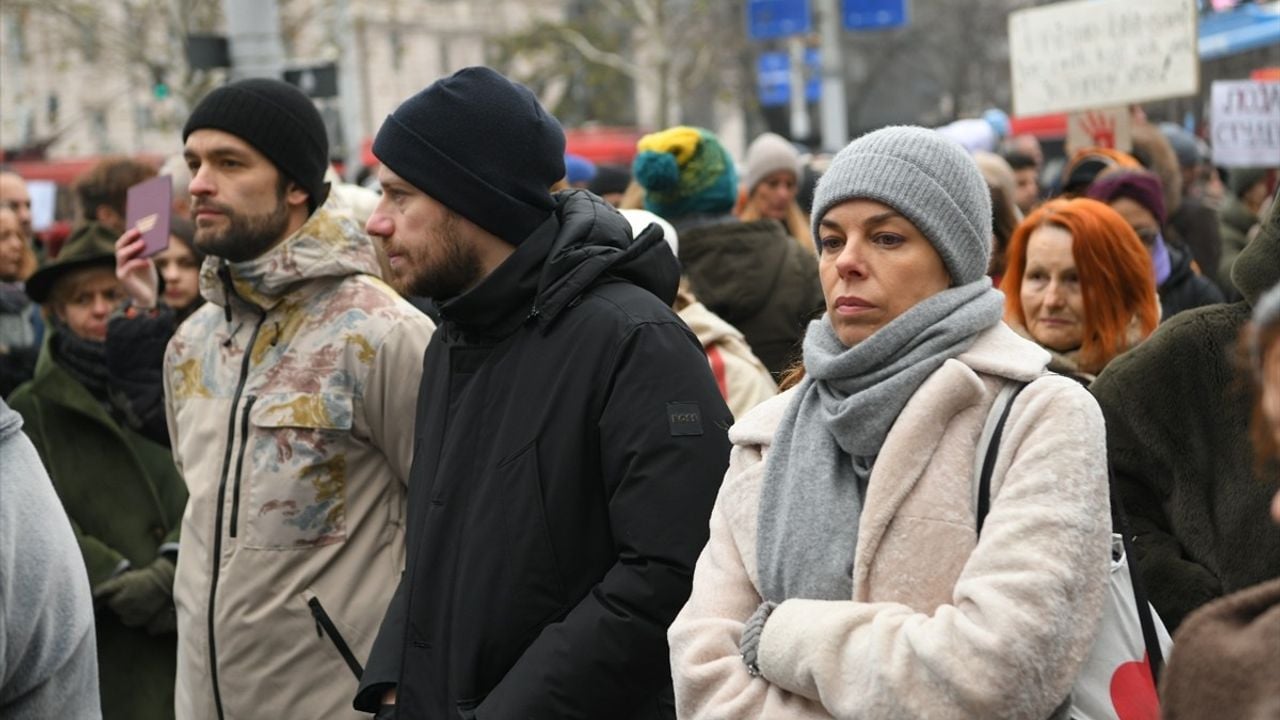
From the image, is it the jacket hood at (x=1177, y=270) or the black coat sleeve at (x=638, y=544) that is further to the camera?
the jacket hood at (x=1177, y=270)

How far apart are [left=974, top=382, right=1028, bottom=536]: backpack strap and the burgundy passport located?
135 inches

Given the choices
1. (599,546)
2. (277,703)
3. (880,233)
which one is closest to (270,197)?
(277,703)

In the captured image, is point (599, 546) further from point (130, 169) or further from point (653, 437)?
point (130, 169)

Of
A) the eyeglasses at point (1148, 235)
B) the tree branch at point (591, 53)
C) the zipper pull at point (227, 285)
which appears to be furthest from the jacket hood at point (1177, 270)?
the tree branch at point (591, 53)

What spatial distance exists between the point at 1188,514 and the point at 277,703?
2.18 metres

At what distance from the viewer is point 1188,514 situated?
12.7 ft

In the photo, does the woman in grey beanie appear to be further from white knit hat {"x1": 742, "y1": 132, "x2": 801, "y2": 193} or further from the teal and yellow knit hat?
white knit hat {"x1": 742, "y1": 132, "x2": 801, "y2": 193}

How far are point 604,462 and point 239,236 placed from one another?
1515mm

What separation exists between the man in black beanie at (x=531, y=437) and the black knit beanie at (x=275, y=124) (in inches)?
32.3

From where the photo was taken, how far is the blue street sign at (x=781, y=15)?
2972 centimetres

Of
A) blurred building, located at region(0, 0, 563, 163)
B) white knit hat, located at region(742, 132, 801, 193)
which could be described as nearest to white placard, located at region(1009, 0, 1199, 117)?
white knit hat, located at region(742, 132, 801, 193)

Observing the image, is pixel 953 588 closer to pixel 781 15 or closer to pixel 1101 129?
pixel 1101 129

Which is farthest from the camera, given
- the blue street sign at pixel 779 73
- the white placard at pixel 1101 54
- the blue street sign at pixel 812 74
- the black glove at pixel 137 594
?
the blue street sign at pixel 779 73

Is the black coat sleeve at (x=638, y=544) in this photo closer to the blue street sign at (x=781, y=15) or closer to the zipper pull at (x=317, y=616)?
the zipper pull at (x=317, y=616)
